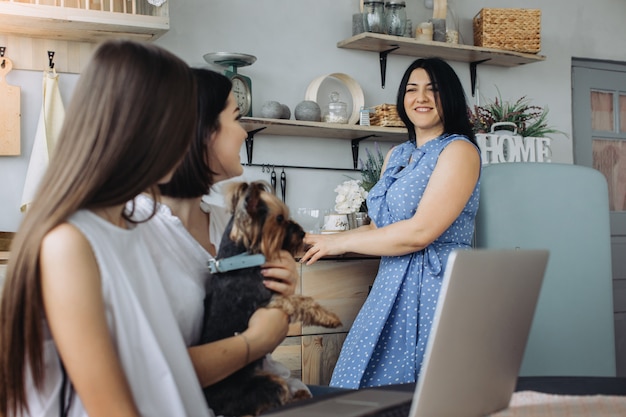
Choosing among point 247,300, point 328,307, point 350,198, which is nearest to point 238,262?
point 247,300

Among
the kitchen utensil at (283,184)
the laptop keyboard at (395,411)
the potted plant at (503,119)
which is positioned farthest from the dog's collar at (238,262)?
the potted plant at (503,119)

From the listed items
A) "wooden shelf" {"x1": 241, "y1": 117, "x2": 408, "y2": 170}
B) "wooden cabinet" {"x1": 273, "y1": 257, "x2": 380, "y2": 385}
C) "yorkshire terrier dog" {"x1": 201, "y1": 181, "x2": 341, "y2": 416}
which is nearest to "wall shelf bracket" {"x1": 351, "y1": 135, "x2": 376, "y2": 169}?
"wooden shelf" {"x1": 241, "y1": 117, "x2": 408, "y2": 170}

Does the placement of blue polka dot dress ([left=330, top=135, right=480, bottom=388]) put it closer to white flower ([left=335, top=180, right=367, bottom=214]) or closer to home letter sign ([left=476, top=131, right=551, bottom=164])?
white flower ([left=335, top=180, right=367, bottom=214])

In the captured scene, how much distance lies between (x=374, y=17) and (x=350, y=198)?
0.89 m

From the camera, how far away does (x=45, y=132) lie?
3.03 m

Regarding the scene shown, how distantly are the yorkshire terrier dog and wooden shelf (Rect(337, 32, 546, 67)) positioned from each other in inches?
94.9

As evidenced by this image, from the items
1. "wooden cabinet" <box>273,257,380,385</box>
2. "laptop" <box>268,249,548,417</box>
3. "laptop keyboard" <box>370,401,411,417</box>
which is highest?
"laptop" <box>268,249,548,417</box>

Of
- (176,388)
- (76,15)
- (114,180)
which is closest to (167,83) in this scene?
(114,180)

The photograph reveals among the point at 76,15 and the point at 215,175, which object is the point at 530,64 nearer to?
the point at 76,15

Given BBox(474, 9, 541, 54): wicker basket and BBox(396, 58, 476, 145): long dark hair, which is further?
BBox(474, 9, 541, 54): wicker basket

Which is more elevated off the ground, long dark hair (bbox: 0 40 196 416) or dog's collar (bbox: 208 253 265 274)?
long dark hair (bbox: 0 40 196 416)

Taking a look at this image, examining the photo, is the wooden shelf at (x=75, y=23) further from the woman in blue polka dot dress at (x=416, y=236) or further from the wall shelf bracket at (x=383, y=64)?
the wall shelf bracket at (x=383, y=64)

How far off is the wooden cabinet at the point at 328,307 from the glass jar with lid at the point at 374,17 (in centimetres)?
120

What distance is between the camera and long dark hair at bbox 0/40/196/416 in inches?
38.7
